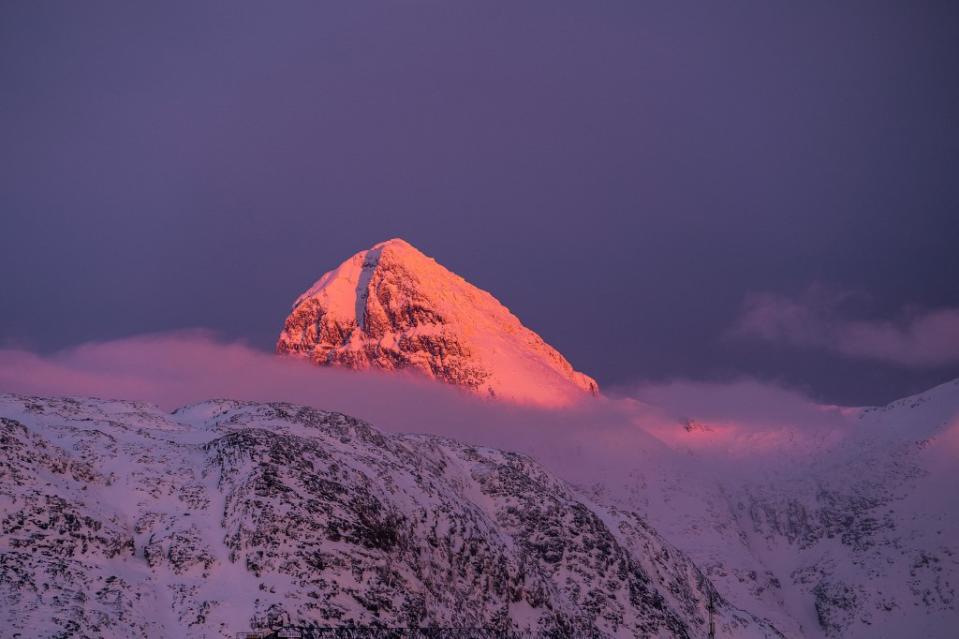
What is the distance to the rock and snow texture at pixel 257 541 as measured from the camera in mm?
40312

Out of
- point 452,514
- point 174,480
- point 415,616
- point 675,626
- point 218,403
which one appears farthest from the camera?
point 218,403

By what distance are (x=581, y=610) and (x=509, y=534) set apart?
982cm

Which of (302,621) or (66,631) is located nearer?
(66,631)

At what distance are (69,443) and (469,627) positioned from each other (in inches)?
1051

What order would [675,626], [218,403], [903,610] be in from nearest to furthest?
[675,626], [218,403], [903,610]

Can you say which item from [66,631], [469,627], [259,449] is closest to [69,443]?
[259,449]

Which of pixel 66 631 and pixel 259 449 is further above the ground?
pixel 259 449

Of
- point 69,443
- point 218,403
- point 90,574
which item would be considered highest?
point 218,403

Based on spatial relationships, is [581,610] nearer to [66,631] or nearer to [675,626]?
[675,626]

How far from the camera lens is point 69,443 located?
52.0m

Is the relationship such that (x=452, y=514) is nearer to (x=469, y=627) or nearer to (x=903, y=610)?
(x=469, y=627)

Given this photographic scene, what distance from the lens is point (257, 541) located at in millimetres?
45594

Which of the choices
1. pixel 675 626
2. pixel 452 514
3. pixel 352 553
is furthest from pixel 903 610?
pixel 352 553

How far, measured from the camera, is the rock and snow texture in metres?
40.3
